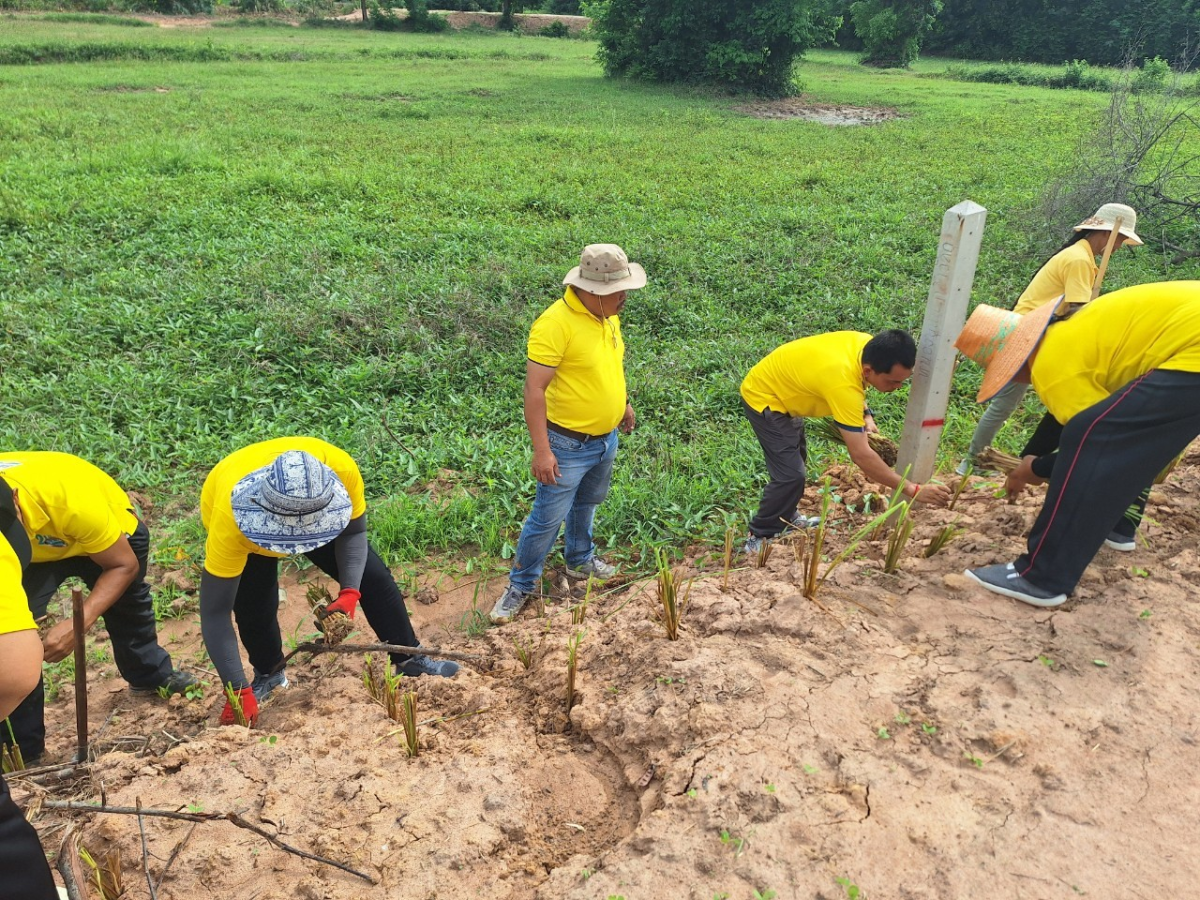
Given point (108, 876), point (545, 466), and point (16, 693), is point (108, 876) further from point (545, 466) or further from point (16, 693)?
point (545, 466)

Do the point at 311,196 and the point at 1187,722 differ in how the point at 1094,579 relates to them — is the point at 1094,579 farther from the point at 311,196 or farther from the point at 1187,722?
the point at 311,196

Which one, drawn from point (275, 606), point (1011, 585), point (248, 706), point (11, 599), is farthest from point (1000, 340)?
point (11, 599)

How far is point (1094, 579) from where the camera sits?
2789 mm

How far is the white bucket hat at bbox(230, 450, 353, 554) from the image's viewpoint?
2377 mm

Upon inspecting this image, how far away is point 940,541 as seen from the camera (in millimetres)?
3076

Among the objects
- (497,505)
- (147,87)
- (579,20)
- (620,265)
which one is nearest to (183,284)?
(497,505)

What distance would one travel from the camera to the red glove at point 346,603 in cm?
278

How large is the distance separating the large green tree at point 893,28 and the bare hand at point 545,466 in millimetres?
31457

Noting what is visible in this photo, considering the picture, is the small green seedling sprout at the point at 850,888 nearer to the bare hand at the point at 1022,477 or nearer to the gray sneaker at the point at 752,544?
the bare hand at the point at 1022,477

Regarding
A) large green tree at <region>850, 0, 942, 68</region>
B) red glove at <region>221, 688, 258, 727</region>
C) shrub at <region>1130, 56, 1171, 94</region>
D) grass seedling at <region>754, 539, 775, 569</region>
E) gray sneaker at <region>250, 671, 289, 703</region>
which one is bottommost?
gray sneaker at <region>250, 671, 289, 703</region>

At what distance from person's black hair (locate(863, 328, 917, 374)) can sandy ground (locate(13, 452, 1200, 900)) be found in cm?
78

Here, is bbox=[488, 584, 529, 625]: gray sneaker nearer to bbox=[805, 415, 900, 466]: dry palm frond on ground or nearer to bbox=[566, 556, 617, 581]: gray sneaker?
bbox=[566, 556, 617, 581]: gray sneaker

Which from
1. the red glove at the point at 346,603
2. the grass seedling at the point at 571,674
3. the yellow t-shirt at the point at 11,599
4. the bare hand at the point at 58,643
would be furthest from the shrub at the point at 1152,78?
the yellow t-shirt at the point at 11,599

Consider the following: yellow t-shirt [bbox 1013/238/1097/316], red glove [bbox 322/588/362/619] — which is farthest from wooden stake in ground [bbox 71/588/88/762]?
yellow t-shirt [bbox 1013/238/1097/316]
